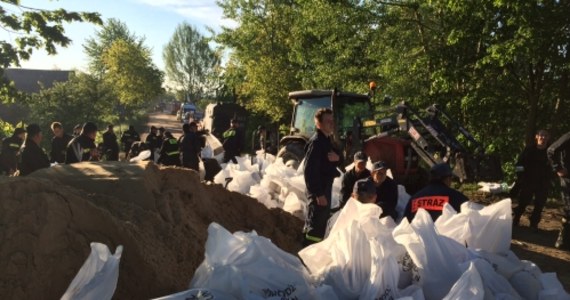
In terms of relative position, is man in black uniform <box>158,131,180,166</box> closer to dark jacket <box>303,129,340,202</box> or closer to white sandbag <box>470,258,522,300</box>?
dark jacket <box>303,129,340,202</box>

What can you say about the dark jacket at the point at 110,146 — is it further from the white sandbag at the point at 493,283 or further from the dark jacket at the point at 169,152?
the white sandbag at the point at 493,283

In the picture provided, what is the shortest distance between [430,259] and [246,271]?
1146 millimetres

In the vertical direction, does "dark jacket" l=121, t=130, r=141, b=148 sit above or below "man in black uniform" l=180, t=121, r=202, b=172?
below

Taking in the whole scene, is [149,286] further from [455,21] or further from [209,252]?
[455,21]

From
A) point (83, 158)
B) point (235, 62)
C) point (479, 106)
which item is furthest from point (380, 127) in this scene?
point (235, 62)

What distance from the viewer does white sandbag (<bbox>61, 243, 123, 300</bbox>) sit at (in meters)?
2.45

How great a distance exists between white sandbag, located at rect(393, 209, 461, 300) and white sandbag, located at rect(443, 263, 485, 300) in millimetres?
214

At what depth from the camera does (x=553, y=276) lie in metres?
3.39

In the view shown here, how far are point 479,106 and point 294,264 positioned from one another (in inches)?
324

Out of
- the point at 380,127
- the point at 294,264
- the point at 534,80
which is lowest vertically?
the point at 294,264

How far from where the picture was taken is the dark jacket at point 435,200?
3967 millimetres

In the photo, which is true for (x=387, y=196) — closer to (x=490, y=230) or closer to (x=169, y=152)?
(x=490, y=230)

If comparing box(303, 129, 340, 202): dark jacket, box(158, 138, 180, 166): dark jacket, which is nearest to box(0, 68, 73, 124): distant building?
box(158, 138, 180, 166): dark jacket

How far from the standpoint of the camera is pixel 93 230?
3.18 m
